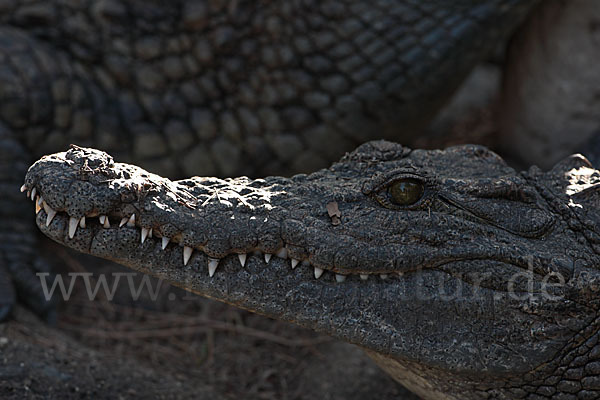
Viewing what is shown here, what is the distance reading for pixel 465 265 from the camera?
7.00 feet

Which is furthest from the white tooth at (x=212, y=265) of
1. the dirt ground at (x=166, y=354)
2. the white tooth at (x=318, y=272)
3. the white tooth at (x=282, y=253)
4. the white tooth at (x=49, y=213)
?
the dirt ground at (x=166, y=354)

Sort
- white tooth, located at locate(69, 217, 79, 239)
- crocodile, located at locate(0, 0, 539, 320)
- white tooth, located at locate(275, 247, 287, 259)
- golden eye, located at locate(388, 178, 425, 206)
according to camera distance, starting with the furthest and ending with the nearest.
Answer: crocodile, located at locate(0, 0, 539, 320) < golden eye, located at locate(388, 178, 425, 206) < white tooth, located at locate(275, 247, 287, 259) < white tooth, located at locate(69, 217, 79, 239)

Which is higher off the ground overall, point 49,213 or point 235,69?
point 235,69

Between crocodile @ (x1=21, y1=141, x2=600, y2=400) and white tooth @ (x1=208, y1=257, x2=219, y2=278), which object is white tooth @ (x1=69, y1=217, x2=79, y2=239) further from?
white tooth @ (x1=208, y1=257, x2=219, y2=278)

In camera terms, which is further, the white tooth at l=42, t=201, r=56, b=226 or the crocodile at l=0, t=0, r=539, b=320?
the crocodile at l=0, t=0, r=539, b=320

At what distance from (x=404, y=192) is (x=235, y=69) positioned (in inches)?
71.7

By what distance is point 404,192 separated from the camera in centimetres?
216

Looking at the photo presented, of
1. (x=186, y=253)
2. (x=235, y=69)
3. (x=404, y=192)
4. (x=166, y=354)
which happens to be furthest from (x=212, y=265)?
(x=235, y=69)

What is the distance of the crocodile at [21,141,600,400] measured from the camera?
1.97m

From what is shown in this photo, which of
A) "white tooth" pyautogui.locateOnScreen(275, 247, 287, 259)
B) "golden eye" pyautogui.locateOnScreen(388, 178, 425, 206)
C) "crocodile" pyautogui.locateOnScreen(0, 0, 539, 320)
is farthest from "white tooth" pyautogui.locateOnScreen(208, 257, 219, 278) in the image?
"crocodile" pyautogui.locateOnScreen(0, 0, 539, 320)

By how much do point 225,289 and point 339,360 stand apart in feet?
3.53

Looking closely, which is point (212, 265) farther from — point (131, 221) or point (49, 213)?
point (49, 213)

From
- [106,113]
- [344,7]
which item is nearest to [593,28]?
[344,7]

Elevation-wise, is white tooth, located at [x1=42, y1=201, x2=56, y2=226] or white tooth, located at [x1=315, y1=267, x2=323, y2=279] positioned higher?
white tooth, located at [x1=315, y1=267, x2=323, y2=279]
